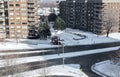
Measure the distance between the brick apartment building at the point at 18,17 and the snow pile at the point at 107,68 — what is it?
3347 cm

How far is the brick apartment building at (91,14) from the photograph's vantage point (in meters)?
82.4

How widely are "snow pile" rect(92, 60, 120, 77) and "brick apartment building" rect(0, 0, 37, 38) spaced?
33474 millimetres

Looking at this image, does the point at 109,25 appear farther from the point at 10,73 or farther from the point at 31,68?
the point at 10,73

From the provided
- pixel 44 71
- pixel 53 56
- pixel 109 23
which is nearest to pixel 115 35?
pixel 109 23

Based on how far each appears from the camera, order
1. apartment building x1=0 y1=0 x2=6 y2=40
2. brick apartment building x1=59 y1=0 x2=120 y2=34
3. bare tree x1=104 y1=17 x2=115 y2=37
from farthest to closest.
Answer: brick apartment building x1=59 y1=0 x2=120 y2=34 → bare tree x1=104 y1=17 x2=115 y2=37 → apartment building x1=0 y1=0 x2=6 y2=40

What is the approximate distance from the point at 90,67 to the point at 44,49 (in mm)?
17560

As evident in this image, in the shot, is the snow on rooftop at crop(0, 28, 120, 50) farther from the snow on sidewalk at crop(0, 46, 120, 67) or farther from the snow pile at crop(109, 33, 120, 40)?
the snow on sidewalk at crop(0, 46, 120, 67)

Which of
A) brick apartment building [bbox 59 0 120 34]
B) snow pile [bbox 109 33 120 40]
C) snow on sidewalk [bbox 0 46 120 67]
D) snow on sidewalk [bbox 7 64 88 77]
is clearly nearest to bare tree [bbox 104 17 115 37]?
brick apartment building [bbox 59 0 120 34]

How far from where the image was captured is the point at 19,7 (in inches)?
2975

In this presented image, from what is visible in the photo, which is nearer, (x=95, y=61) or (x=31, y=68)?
(x=31, y=68)

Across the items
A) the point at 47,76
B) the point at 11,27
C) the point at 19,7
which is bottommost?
the point at 47,76

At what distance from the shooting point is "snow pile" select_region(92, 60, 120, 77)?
41.7 metres

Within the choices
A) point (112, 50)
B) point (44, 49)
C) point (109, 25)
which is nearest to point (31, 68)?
point (44, 49)

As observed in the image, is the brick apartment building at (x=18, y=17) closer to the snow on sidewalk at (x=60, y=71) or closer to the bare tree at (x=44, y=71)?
the bare tree at (x=44, y=71)
